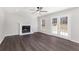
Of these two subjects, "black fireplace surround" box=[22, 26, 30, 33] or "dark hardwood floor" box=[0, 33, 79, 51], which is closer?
"dark hardwood floor" box=[0, 33, 79, 51]

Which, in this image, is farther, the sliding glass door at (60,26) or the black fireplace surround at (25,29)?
the black fireplace surround at (25,29)

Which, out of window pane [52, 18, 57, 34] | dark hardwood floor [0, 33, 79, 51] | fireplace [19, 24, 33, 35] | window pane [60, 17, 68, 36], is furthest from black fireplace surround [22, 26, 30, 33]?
window pane [60, 17, 68, 36]

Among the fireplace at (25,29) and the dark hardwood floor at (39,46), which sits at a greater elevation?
the fireplace at (25,29)

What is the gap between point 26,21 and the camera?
8.80m

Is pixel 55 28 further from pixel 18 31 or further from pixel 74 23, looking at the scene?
pixel 18 31

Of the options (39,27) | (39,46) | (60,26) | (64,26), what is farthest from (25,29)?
(39,46)

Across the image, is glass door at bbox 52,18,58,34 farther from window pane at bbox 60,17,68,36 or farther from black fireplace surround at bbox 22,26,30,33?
black fireplace surround at bbox 22,26,30,33

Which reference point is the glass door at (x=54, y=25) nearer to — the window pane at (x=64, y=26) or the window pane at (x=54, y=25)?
the window pane at (x=54, y=25)

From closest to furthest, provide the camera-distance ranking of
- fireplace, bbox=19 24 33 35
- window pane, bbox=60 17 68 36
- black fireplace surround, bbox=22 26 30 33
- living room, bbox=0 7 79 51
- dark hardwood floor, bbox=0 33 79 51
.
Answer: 1. dark hardwood floor, bbox=0 33 79 51
2. living room, bbox=0 7 79 51
3. window pane, bbox=60 17 68 36
4. fireplace, bbox=19 24 33 35
5. black fireplace surround, bbox=22 26 30 33

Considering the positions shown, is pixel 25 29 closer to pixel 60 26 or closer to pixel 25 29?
pixel 25 29

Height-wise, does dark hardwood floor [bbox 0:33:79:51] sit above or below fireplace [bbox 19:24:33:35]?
below

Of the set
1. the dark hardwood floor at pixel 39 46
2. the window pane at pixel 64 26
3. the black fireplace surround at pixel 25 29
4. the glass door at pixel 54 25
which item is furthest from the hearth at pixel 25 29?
the window pane at pixel 64 26

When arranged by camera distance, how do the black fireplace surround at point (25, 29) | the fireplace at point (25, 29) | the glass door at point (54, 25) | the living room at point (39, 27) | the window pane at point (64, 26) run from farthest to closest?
the black fireplace surround at point (25, 29)
the fireplace at point (25, 29)
the glass door at point (54, 25)
the window pane at point (64, 26)
the living room at point (39, 27)

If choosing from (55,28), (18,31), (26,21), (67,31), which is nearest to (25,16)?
→ (26,21)
